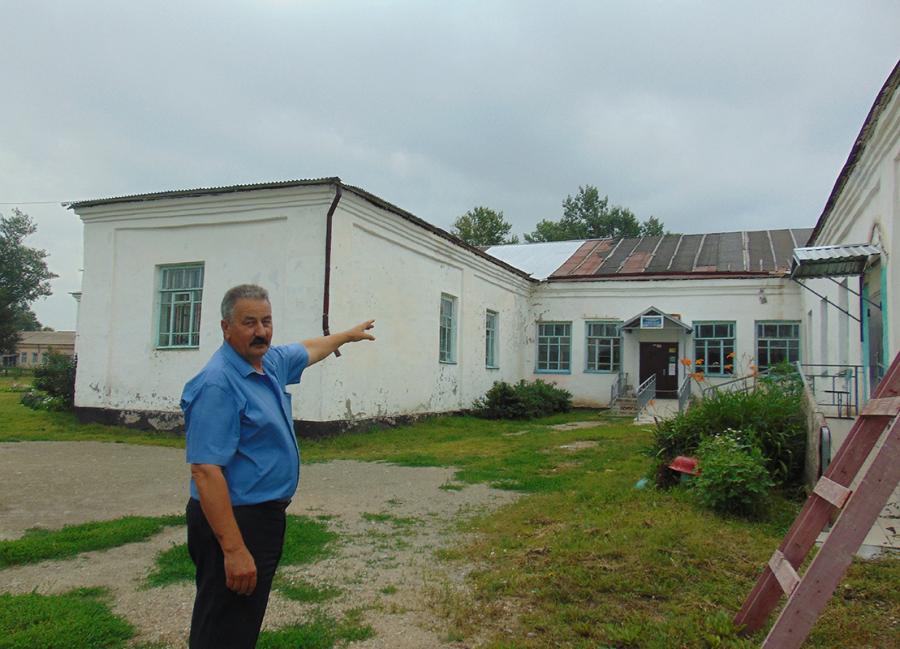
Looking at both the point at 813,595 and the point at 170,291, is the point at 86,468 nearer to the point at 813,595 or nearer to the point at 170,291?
the point at 170,291

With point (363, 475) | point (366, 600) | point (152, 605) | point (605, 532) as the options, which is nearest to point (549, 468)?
point (363, 475)

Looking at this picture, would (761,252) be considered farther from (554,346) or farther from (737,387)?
(737,387)

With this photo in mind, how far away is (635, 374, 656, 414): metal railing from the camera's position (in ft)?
61.4

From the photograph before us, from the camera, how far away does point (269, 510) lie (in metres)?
2.42

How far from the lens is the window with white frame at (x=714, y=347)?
20.1 meters

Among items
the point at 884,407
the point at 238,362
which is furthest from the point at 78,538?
the point at 884,407

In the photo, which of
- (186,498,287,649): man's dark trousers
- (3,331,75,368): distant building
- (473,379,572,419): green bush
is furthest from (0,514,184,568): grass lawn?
(3,331,75,368): distant building

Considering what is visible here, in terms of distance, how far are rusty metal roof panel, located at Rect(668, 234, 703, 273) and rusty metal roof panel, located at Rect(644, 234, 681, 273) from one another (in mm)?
182

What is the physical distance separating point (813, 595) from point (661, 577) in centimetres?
187

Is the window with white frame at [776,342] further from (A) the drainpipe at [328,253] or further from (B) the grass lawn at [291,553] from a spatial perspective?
(B) the grass lawn at [291,553]

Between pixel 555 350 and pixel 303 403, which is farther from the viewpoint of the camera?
pixel 555 350

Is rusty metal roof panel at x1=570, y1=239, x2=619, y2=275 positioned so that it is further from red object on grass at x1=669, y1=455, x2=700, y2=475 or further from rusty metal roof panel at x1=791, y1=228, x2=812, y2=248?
red object on grass at x1=669, y1=455, x2=700, y2=475

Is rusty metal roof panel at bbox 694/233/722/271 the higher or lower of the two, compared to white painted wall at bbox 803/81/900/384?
higher

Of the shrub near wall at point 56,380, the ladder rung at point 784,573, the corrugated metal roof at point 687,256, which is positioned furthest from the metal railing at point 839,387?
the shrub near wall at point 56,380
